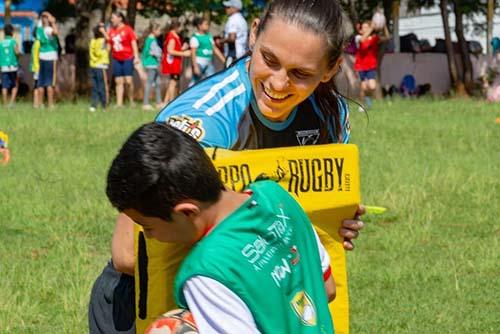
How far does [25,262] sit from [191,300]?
4.81 meters

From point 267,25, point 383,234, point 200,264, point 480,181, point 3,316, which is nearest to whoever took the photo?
point 200,264

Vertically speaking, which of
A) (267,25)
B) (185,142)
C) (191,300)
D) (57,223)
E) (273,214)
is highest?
(267,25)

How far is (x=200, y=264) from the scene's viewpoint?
273 centimetres

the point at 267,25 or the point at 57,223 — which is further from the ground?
the point at 267,25

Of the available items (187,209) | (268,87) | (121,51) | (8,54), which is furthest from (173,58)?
(187,209)

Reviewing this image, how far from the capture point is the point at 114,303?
3488 mm

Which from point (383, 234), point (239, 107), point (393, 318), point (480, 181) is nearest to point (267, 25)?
point (239, 107)

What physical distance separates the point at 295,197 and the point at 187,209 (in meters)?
0.74

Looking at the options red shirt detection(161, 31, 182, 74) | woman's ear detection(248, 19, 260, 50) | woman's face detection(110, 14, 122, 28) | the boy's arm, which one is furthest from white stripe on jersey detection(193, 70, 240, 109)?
red shirt detection(161, 31, 182, 74)

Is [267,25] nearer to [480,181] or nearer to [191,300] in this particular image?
[191,300]

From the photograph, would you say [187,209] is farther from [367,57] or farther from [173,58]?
[173,58]

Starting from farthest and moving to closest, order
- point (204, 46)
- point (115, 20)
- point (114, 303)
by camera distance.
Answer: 1. point (204, 46)
2. point (115, 20)
3. point (114, 303)

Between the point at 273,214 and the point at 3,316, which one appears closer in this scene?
the point at 273,214

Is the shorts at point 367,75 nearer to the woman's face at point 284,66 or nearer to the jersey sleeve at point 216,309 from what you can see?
the woman's face at point 284,66
